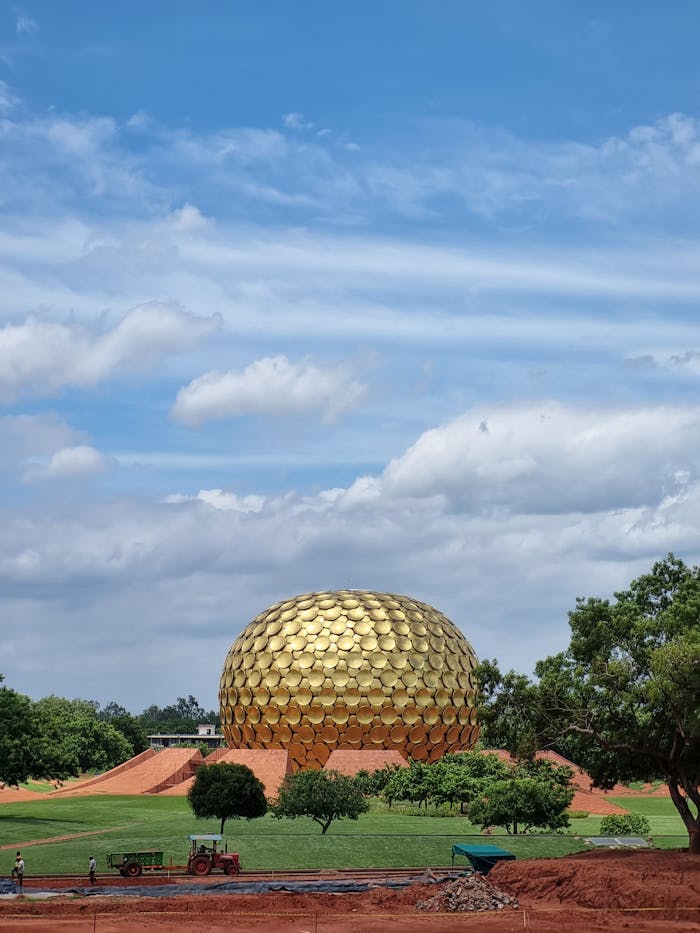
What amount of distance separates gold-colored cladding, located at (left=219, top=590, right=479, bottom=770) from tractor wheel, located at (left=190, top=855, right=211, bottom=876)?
28.7 meters

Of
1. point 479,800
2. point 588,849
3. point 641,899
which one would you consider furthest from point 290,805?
point 641,899

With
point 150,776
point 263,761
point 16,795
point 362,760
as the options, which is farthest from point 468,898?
point 16,795

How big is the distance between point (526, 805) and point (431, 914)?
13.6 metres

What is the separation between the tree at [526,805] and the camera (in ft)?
123

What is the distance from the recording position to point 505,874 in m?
29.0

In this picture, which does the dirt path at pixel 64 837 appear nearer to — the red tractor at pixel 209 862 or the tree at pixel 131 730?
the red tractor at pixel 209 862

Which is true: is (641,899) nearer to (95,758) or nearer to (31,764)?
(31,764)

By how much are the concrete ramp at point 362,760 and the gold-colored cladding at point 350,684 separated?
126 centimetres

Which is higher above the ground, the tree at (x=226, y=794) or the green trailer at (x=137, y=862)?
the tree at (x=226, y=794)

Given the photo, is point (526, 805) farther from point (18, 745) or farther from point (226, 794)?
point (18, 745)

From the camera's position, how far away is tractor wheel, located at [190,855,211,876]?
99.3 feet

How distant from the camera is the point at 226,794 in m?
37.7

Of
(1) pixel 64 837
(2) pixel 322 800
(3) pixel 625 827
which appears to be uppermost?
(2) pixel 322 800

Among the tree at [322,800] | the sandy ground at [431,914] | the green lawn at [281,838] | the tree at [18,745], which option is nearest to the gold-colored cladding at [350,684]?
the green lawn at [281,838]
